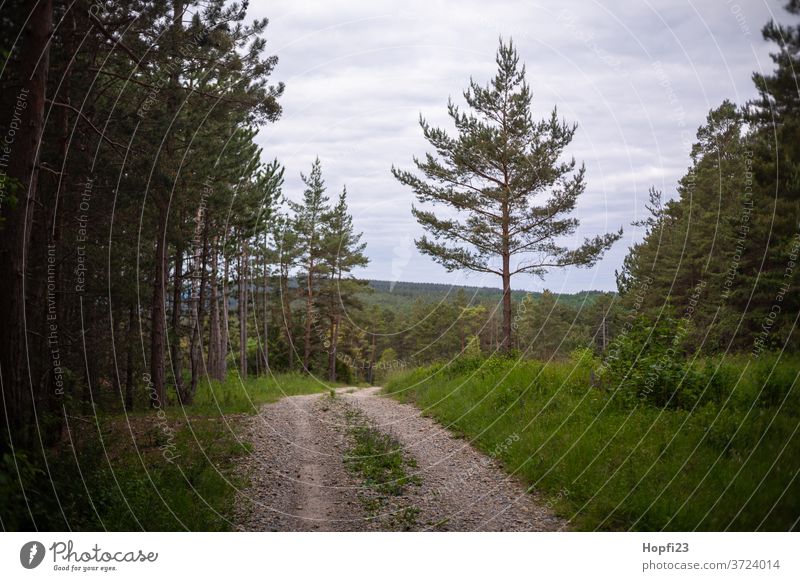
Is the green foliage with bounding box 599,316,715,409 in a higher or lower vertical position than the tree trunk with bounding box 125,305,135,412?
higher

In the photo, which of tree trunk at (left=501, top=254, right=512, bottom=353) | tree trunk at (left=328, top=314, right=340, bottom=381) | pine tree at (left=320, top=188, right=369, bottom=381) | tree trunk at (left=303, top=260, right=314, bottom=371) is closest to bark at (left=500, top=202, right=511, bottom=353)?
A: tree trunk at (left=501, top=254, right=512, bottom=353)

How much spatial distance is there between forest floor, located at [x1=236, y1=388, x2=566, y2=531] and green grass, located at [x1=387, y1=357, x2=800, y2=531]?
1.70ft

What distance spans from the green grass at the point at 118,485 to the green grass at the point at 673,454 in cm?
447

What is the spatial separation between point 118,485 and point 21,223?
133 inches

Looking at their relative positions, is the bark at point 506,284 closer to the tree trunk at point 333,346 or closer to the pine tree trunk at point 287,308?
the pine tree trunk at point 287,308

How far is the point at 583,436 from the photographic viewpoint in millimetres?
7918

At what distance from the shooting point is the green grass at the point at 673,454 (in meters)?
5.20

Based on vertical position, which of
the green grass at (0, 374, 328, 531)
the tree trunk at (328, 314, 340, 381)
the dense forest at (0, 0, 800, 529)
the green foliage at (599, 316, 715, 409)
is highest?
the dense forest at (0, 0, 800, 529)

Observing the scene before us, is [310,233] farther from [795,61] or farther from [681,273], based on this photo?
[795,61]

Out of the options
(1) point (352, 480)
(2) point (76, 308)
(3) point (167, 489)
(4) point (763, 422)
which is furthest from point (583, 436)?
(2) point (76, 308)

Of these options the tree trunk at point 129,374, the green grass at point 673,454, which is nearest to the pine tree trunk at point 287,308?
the tree trunk at point 129,374
